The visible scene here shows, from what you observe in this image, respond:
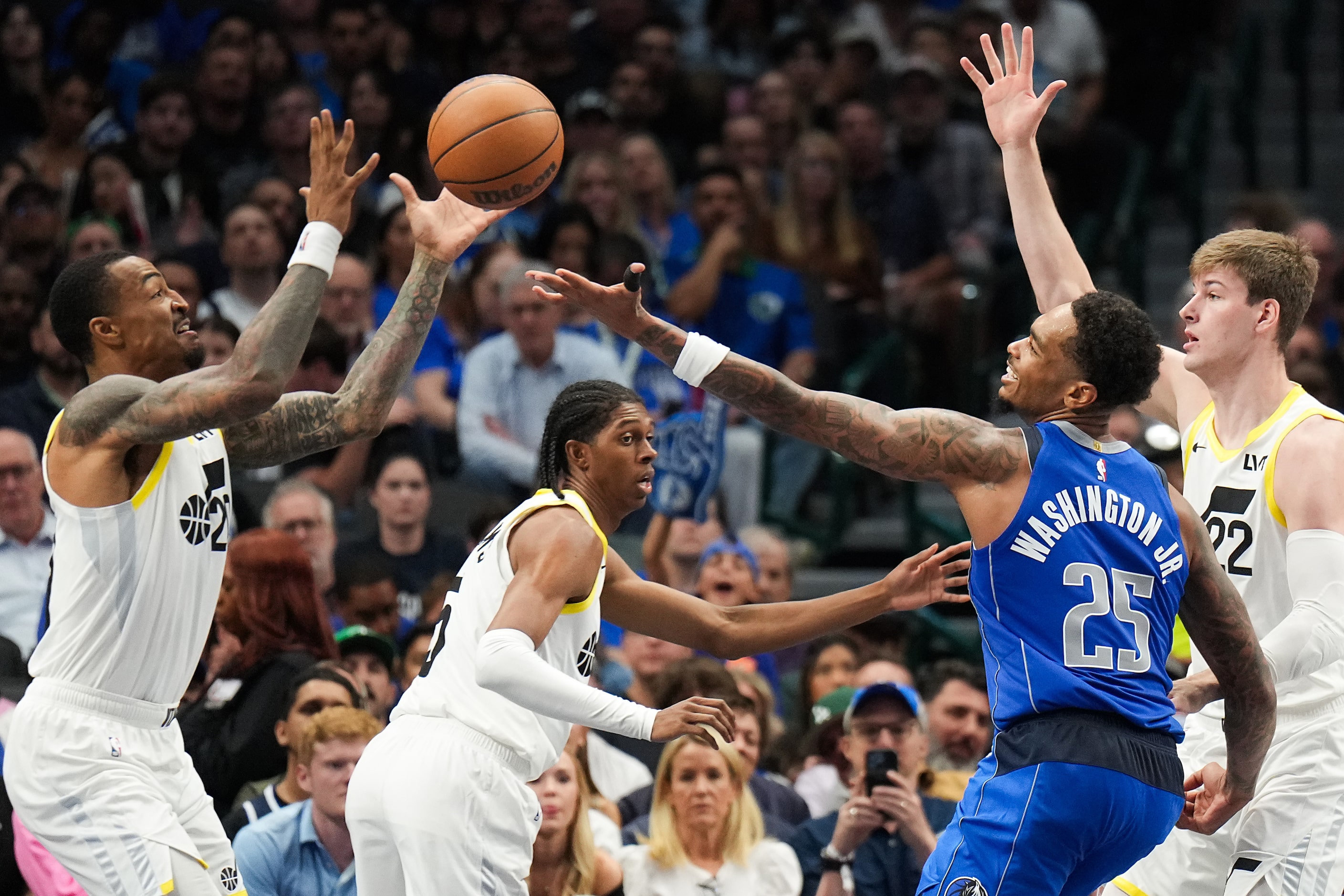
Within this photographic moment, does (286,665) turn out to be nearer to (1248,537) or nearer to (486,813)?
(486,813)

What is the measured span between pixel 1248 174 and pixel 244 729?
33.4 ft

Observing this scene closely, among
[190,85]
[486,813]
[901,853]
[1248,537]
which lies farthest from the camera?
[190,85]

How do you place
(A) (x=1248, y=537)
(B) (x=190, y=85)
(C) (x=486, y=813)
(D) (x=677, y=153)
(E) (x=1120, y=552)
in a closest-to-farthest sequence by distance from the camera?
(E) (x=1120, y=552) < (C) (x=486, y=813) < (A) (x=1248, y=537) < (B) (x=190, y=85) < (D) (x=677, y=153)

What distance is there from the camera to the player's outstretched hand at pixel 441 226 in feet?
19.0

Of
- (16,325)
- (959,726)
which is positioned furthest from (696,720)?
(16,325)

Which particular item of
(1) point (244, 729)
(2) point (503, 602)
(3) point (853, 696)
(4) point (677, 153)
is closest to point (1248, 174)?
(4) point (677, 153)

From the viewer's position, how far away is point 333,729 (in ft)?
21.6

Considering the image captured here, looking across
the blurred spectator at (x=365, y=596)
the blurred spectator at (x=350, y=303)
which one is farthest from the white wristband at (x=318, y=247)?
the blurred spectator at (x=350, y=303)

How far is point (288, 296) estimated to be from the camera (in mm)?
5152

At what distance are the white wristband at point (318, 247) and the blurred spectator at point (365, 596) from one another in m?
3.47

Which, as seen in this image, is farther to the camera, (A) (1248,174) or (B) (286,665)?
(A) (1248,174)

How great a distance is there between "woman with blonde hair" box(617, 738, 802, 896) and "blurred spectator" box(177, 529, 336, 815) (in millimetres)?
1530

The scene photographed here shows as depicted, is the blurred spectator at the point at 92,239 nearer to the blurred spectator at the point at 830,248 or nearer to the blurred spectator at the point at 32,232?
the blurred spectator at the point at 32,232

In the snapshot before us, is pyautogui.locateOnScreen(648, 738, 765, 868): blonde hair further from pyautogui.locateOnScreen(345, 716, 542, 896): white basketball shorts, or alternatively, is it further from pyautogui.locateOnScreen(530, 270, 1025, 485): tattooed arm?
pyautogui.locateOnScreen(530, 270, 1025, 485): tattooed arm
